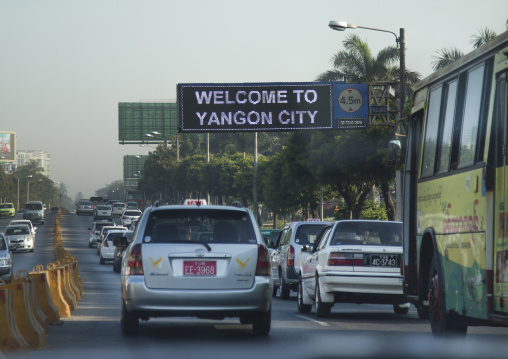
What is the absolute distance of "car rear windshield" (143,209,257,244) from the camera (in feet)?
40.1

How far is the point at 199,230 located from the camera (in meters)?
12.5

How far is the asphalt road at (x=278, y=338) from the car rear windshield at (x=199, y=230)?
1.21 metres

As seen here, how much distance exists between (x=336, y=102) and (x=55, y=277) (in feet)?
66.7

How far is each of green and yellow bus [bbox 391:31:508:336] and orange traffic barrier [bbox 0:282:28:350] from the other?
462 centimetres

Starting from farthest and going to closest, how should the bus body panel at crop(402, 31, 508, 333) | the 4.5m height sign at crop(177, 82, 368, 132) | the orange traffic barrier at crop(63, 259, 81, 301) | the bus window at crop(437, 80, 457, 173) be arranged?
the 4.5m height sign at crop(177, 82, 368, 132)
the orange traffic barrier at crop(63, 259, 81, 301)
the bus window at crop(437, 80, 457, 173)
the bus body panel at crop(402, 31, 508, 333)

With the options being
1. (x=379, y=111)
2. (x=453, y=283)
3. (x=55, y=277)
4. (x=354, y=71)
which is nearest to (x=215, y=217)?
(x=453, y=283)

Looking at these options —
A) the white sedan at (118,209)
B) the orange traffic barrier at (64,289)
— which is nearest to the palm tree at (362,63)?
the orange traffic barrier at (64,289)

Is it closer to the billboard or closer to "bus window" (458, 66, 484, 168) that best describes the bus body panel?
Answer: "bus window" (458, 66, 484, 168)

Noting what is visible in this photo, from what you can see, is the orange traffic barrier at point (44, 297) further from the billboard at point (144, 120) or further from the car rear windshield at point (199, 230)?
the billboard at point (144, 120)

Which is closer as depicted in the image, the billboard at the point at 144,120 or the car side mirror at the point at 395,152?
the car side mirror at the point at 395,152

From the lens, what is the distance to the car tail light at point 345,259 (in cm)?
1566

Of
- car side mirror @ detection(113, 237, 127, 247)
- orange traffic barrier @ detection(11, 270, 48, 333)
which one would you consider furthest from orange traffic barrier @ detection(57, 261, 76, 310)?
car side mirror @ detection(113, 237, 127, 247)

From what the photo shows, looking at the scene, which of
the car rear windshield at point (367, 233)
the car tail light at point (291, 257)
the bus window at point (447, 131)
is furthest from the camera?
the car tail light at point (291, 257)

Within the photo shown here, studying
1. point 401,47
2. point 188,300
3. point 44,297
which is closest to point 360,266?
point 188,300
